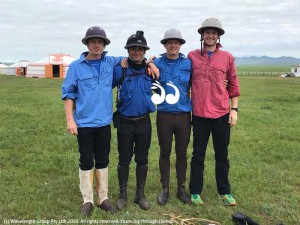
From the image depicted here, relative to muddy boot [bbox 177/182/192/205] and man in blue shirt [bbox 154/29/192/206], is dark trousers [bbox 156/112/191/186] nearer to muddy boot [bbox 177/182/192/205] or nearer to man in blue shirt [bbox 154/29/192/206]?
man in blue shirt [bbox 154/29/192/206]

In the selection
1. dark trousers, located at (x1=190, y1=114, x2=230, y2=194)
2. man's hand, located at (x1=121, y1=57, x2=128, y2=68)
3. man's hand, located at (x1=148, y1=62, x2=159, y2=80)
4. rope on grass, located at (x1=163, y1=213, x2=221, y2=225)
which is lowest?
rope on grass, located at (x1=163, y1=213, x2=221, y2=225)

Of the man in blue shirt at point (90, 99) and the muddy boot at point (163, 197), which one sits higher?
the man in blue shirt at point (90, 99)

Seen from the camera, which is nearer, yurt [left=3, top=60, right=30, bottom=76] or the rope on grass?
the rope on grass

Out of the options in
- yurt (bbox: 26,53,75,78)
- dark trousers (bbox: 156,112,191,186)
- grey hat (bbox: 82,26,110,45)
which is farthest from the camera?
yurt (bbox: 26,53,75,78)

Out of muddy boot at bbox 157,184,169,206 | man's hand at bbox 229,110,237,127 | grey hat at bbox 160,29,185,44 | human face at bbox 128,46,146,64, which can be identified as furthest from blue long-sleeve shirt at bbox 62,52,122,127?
man's hand at bbox 229,110,237,127

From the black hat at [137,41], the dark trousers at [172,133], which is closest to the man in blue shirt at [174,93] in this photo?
the dark trousers at [172,133]

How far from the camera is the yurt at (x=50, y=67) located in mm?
48594

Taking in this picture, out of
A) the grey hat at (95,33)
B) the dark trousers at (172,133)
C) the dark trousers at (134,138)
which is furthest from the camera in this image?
the dark trousers at (172,133)

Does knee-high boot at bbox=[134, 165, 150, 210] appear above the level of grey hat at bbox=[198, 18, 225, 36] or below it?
below

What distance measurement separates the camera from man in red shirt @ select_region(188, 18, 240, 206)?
486cm

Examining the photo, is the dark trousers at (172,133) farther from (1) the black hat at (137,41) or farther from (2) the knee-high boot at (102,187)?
(1) the black hat at (137,41)

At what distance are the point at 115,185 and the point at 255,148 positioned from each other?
382 cm

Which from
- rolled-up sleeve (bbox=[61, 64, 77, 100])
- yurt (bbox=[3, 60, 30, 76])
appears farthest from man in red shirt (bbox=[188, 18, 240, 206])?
yurt (bbox=[3, 60, 30, 76])

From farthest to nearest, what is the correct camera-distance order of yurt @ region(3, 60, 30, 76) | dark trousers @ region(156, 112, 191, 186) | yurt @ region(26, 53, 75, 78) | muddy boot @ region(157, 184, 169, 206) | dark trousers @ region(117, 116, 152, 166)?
yurt @ region(3, 60, 30, 76)
yurt @ region(26, 53, 75, 78)
muddy boot @ region(157, 184, 169, 206)
dark trousers @ region(156, 112, 191, 186)
dark trousers @ region(117, 116, 152, 166)
